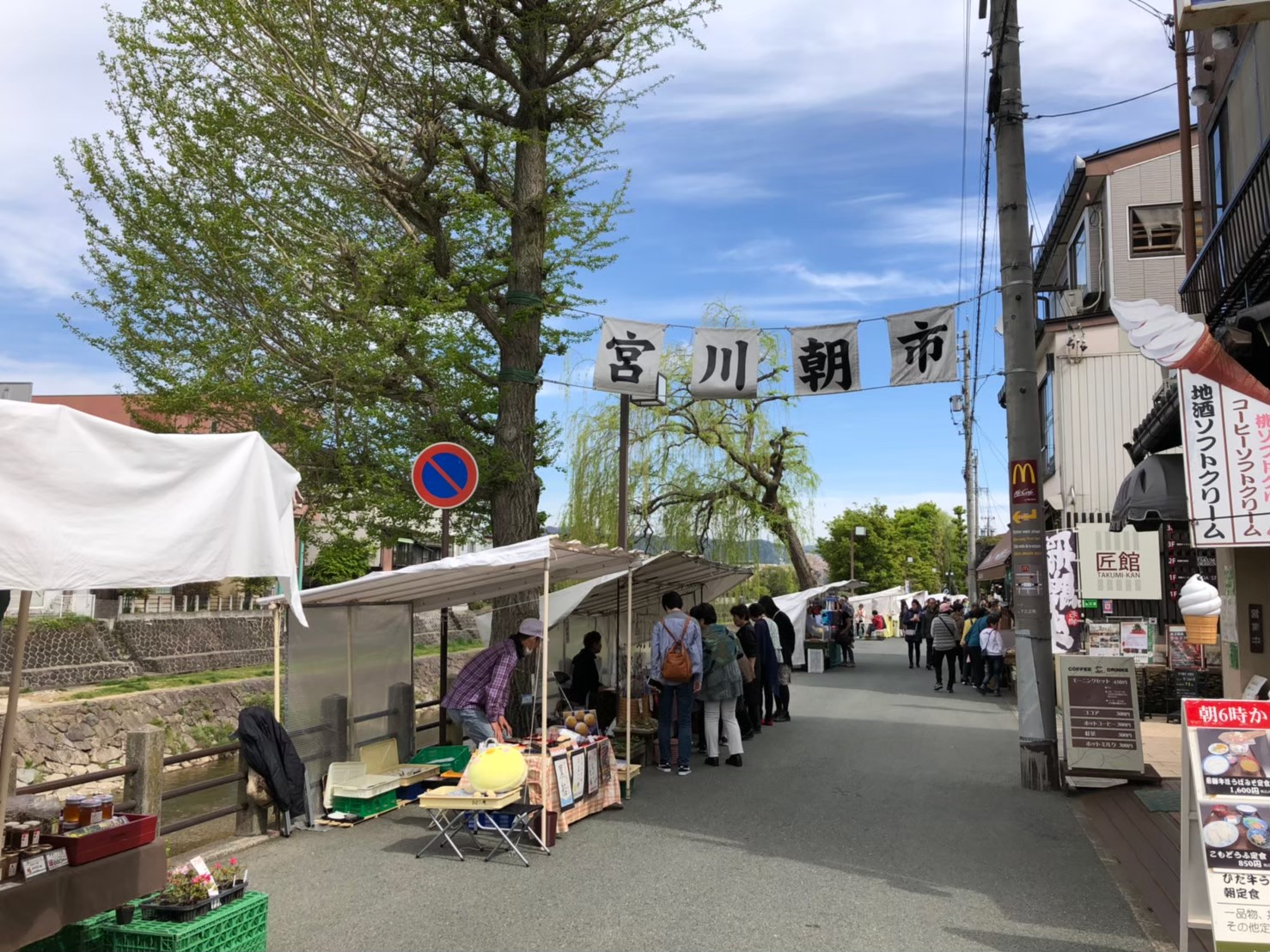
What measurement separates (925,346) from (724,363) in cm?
263

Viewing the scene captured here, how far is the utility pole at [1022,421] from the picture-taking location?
10331mm

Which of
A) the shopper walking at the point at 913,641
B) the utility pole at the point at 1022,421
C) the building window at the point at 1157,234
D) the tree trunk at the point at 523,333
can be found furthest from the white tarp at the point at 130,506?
the shopper walking at the point at 913,641

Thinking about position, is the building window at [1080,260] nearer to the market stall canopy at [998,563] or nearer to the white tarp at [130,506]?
the market stall canopy at [998,563]

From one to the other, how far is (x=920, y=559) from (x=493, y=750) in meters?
75.9

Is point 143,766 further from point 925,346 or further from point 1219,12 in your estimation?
point 925,346

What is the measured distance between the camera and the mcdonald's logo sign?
422 inches

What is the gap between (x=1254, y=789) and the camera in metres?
5.35

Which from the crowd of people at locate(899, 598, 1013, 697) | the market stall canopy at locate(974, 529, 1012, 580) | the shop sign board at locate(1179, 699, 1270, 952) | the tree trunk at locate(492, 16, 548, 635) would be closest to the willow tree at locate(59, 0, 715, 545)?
the tree trunk at locate(492, 16, 548, 635)

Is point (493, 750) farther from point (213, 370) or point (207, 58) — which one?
point (207, 58)

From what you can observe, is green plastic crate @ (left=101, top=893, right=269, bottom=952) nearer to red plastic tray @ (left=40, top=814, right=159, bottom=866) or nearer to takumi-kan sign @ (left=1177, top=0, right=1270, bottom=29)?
red plastic tray @ (left=40, top=814, right=159, bottom=866)

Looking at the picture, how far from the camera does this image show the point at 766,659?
1493 cm

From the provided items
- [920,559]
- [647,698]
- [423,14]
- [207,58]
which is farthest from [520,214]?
[920,559]

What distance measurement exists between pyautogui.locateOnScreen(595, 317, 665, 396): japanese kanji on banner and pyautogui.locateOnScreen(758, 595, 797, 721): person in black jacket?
478 cm

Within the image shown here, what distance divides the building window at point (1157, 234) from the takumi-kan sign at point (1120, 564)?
6619mm
